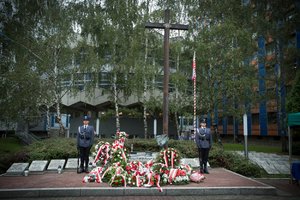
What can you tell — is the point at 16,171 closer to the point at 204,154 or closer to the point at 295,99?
the point at 204,154

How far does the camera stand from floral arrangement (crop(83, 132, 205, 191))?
8.55 m

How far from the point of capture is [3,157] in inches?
512

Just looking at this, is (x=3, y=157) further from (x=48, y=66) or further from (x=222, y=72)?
(x=222, y=72)

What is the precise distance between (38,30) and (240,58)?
1588cm

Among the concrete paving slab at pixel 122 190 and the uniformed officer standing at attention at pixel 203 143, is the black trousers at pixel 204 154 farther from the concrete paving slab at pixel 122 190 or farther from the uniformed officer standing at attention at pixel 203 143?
the concrete paving slab at pixel 122 190

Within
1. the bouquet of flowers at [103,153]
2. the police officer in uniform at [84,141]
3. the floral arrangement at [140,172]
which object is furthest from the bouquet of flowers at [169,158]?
the police officer in uniform at [84,141]

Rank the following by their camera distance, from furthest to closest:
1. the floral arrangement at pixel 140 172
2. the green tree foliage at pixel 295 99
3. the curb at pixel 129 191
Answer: the green tree foliage at pixel 295 99 < the floral arrangement at pixel 140 172 < the curb at pixel 129 191

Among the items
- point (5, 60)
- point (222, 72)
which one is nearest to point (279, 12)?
point (222, 72)

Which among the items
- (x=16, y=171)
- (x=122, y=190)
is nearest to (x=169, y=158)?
(x=122, y=190)

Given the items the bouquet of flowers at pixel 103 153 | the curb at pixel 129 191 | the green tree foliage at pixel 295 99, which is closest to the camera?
the curb at pixel 129 191

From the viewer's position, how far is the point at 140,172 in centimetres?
884

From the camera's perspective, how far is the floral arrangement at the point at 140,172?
8547mm

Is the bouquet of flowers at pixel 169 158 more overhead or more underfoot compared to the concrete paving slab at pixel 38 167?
more overhead

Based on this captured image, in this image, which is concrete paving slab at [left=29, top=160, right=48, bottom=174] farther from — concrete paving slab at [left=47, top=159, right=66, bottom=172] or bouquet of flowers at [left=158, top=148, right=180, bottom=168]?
bouquet of flowers at [left=158, top=148, right=180, bottom=168]
